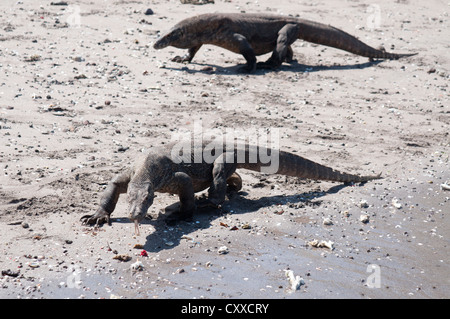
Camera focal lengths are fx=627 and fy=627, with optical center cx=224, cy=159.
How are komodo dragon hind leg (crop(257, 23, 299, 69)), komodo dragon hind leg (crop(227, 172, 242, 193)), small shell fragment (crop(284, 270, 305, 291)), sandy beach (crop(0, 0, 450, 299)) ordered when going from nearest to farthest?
1. small shell fragment (crop(284, 270, 305, 291))
2. sandy beach (crop(0, 0, 450, 299))
3. komodo dragon hind leg (crop(227, 172, 242, 193))
4. komodo dragon hind leg (crop(257, 23, 299, 69))

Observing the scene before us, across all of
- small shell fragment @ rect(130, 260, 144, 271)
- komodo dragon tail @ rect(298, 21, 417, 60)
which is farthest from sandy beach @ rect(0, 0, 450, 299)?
komodo dragon tail @ rect(298, 21, 417, 60)

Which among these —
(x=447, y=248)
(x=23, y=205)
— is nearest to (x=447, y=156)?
(x=447, y=248)

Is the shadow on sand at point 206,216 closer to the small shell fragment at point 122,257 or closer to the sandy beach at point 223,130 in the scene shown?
the sandy beach at point 223,130

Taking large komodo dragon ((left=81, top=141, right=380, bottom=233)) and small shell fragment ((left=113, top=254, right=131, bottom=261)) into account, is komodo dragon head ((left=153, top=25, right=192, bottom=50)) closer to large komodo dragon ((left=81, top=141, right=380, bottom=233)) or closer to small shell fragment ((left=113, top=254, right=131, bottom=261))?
large komodo dragon ((left=81, top=141, right=380, bottom=233))

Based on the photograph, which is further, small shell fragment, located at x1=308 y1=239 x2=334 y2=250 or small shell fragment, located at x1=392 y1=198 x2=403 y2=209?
small shell fragment, located at x1=392 y1=198 x2=403 y2=209

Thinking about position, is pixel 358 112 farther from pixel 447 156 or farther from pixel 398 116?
pixel 447 156

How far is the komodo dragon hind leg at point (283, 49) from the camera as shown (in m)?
10.3

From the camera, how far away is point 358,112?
8.54m

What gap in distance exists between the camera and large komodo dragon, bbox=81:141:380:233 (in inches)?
212

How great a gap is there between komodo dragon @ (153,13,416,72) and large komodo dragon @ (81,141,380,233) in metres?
3.93

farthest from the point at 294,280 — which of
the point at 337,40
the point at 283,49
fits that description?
the point at 337,40

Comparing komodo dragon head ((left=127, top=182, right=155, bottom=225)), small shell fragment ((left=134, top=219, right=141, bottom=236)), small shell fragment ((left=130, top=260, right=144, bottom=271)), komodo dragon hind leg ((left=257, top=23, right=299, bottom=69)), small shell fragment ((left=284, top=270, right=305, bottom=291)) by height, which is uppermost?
komodo dragon hind leg ((left=257, top=23, right=299, bottom=69))

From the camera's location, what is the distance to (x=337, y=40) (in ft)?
36.0

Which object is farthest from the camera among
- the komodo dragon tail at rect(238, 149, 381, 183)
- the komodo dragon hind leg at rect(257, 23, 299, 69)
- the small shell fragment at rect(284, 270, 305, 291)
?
the komodo dragon hind leg at rect(257, 23, 299, 69)
